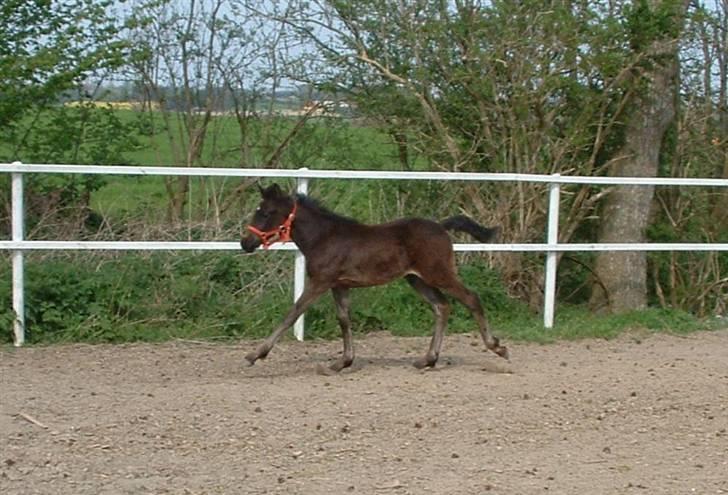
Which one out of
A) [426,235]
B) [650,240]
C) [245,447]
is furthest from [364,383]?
[650,240]

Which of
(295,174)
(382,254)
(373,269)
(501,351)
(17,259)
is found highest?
(295,174)

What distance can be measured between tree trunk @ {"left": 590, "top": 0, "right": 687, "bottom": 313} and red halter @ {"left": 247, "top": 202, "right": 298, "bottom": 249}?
5.31 meters

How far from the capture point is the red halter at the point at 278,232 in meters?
9.55

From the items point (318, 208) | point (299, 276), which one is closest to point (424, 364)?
point (318, 208)

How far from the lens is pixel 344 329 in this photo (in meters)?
9.74

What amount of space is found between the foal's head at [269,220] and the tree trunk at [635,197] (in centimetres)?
535

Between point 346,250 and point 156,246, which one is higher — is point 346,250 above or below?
above

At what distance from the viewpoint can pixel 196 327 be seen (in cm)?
1127

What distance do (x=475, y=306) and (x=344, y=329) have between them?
1.11m

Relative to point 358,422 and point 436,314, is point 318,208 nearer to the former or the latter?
point 436,314

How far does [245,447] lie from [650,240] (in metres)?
Answer: 8.06

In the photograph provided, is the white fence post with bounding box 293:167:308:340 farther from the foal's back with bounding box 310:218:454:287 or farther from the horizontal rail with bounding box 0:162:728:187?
the foal's back with bounding box 310:218:454:287

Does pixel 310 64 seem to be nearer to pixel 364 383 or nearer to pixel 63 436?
pixel 364 383

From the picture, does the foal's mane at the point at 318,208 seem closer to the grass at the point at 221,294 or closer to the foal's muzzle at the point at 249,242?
the foal's muzzle at the point at 249,242
